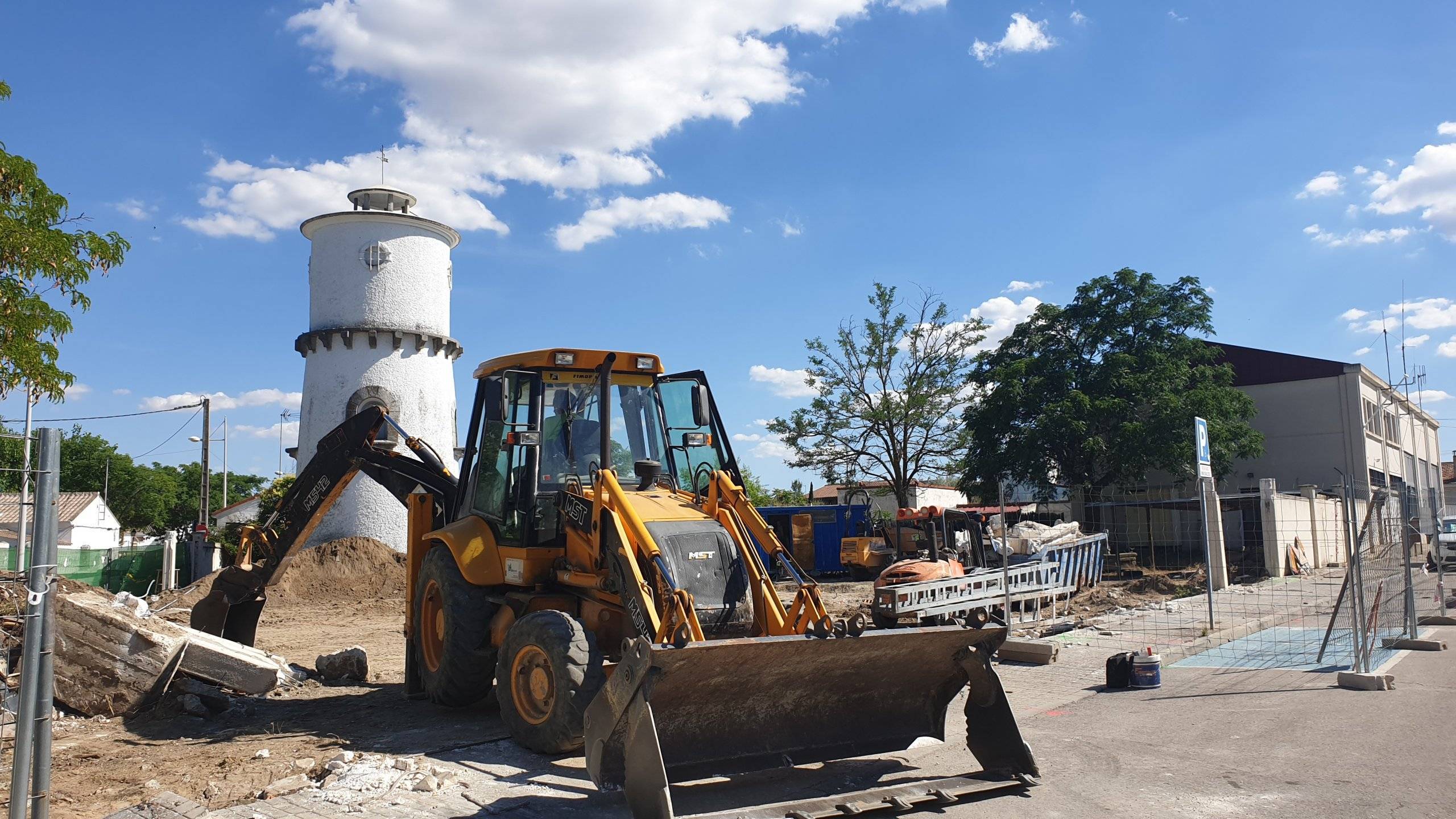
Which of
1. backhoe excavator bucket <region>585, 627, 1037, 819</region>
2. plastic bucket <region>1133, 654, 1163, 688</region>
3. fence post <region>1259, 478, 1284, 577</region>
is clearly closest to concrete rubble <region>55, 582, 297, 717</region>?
backhoe excavator bucket <region>585, 627, 1037, 819</region>

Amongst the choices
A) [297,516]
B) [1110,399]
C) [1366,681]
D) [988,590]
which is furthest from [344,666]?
[1110,399]

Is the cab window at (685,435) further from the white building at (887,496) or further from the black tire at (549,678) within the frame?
the white building at (887,496)

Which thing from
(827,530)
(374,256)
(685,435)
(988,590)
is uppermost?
(374,256)

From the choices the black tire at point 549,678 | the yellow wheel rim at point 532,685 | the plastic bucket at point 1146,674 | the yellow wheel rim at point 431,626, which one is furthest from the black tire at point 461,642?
the plastic bucket at point 1146,674

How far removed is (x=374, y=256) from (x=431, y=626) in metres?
21.1

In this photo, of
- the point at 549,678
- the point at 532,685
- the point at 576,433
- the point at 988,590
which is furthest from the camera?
the point at 988,590

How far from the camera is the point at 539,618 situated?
691 cm

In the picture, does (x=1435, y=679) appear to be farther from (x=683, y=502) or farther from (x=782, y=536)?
(x=782, y=536)

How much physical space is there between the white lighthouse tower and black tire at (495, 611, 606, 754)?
22.2 metres

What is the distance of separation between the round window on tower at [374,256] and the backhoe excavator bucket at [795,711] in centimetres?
2467

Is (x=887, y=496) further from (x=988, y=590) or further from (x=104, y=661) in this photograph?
(x=104, y=661)

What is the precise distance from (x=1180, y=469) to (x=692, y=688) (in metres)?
27.8

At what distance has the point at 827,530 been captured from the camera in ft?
105

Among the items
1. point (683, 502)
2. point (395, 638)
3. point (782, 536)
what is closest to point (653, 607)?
point (683, 502)
